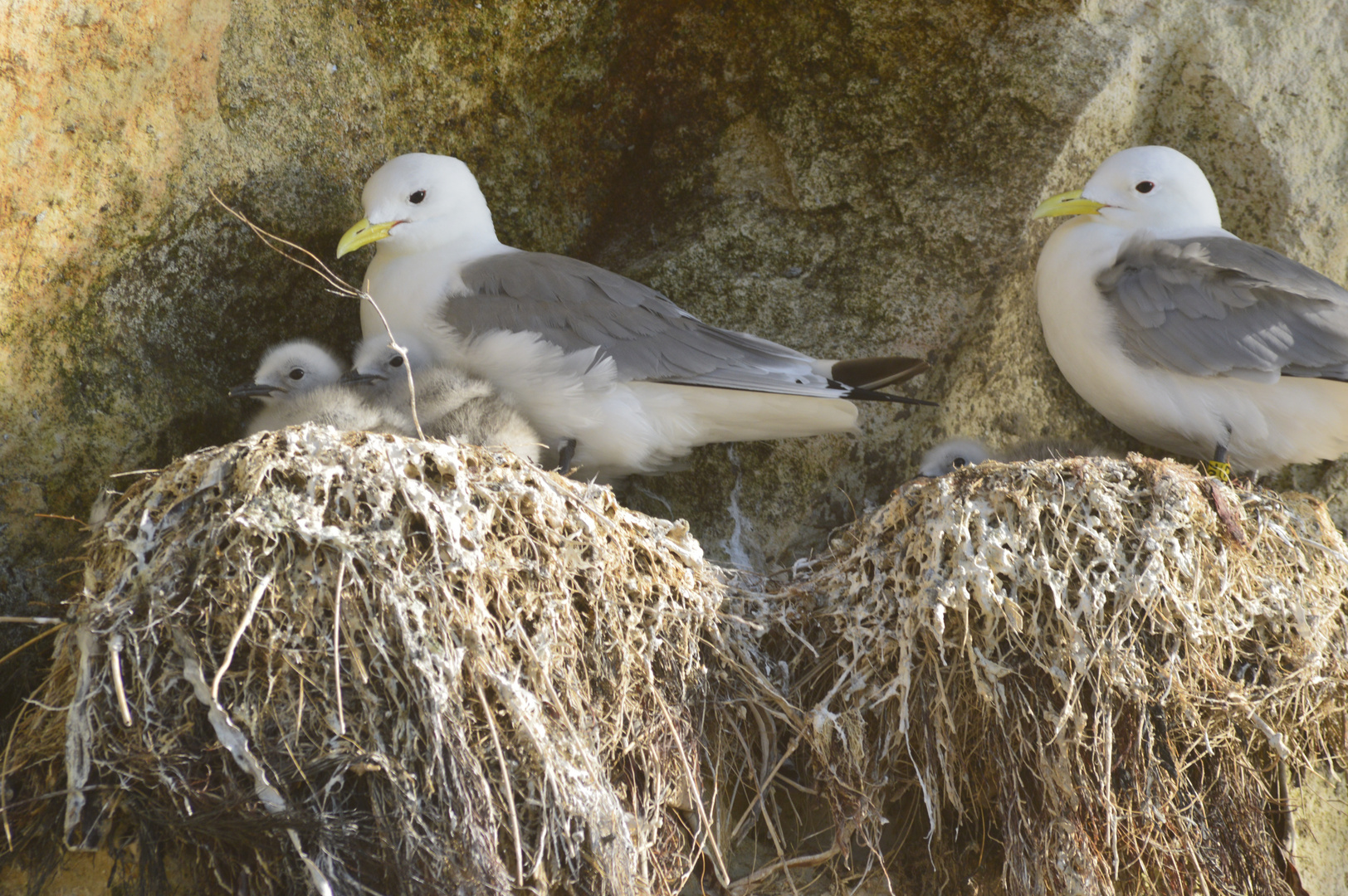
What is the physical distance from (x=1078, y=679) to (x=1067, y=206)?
46.0 inches

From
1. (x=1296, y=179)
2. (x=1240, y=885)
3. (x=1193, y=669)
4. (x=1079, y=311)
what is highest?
(x=1296, y=179)

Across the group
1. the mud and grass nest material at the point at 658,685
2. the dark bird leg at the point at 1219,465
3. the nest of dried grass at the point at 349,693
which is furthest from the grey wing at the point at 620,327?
the dark bird leg at the point at 1219,465

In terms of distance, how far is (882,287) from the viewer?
2949mm

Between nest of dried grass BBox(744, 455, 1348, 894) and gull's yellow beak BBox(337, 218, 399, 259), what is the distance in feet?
3.86

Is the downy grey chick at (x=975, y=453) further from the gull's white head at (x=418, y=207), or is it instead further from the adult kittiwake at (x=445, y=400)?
the gull's white head at (x=418, y=207)

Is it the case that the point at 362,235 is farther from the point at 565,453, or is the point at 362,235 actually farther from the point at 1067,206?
the point at 1067,206

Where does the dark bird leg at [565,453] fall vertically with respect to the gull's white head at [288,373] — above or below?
below

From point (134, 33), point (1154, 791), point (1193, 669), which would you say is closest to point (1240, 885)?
point (1154, 791)

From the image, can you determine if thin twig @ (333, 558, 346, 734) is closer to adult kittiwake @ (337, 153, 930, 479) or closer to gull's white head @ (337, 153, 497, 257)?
adult kittiwake @ (337, 153, 930, 479)

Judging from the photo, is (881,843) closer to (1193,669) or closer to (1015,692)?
(1015,692)

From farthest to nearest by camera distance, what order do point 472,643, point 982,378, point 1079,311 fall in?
point 982,378 → point 1079,311 → point 472,643

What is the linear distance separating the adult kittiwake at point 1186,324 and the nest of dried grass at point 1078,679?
0.37 m

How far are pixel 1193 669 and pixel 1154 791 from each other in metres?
0.22

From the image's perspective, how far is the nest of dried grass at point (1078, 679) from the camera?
207cm
